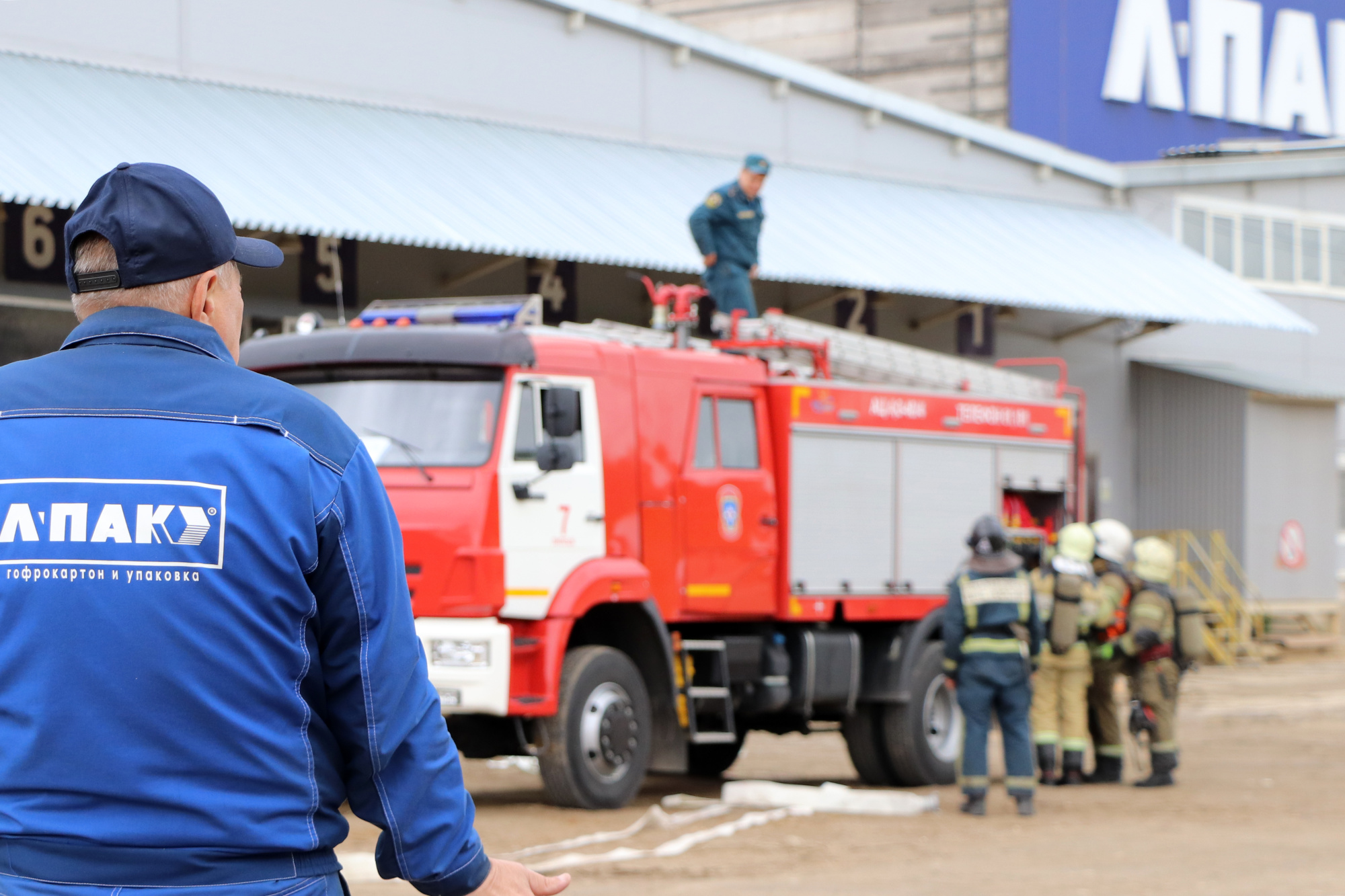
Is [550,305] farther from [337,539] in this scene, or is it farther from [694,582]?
[337,539]

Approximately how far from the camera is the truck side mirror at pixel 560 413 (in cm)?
1082

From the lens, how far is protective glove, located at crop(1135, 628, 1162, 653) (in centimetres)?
1400

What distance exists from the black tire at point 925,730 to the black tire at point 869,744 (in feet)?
0.19

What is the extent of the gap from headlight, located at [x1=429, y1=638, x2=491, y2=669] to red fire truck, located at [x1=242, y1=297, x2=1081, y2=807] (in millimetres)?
14

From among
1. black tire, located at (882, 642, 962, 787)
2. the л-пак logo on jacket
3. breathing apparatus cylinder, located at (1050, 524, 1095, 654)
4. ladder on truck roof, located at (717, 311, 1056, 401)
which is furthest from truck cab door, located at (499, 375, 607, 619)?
the л-пак logo on jacket

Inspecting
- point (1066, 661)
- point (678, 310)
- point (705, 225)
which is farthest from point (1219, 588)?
point (678, 310)

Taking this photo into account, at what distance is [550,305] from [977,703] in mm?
10412

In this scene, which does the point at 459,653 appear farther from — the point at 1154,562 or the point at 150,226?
Result: the point at 150,226

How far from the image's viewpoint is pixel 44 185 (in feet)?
48.5

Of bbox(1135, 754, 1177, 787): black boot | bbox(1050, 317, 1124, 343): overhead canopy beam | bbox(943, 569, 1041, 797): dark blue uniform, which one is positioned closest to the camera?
bbox(943, 569, 1041, 797): dark blue uniform

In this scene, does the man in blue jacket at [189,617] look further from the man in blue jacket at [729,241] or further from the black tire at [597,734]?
the man in blue jacket at [729,241]

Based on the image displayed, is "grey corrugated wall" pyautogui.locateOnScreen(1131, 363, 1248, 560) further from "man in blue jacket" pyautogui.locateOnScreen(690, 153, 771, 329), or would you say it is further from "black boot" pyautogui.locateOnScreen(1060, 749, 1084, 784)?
"man in blue jacket" pyautogui.locateOnScreen(690, 153, 771, 329)

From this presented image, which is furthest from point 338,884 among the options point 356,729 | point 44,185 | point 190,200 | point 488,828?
point 44,185

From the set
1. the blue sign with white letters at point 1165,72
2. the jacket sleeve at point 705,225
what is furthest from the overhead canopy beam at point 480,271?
the blue sign with white letters at point 1165,72
